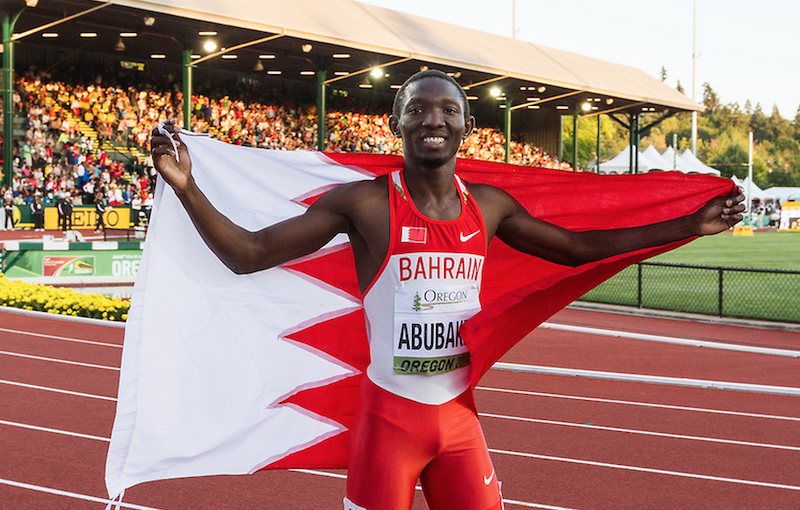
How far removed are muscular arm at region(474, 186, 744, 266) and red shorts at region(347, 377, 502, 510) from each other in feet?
2.08

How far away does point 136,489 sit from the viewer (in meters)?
5.46

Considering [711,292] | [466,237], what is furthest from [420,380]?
[711,292]

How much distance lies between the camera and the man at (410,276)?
263cm

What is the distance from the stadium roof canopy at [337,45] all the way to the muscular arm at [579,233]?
19.6 m

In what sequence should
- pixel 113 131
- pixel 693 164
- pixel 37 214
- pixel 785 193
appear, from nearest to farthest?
pixel 37 214 → pixel 113 131 → pixel 693 164 → pixel 785 193

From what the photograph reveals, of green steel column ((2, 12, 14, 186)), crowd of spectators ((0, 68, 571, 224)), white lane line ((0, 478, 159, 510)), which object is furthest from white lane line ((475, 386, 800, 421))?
crowd of spectators ((0, 68, 571, 224))

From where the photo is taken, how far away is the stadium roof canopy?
76.1ft

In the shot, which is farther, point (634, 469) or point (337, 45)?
point (337, 45)

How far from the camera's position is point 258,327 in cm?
313

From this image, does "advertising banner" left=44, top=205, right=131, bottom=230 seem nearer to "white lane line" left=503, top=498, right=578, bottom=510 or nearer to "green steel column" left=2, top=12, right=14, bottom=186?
"green steel column" left=2, top=12, right=14, bottom=186

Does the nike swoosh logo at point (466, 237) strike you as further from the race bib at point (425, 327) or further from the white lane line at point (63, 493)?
the white lane line at point (63, 493)

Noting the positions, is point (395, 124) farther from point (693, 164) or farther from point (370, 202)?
point (693, 164)

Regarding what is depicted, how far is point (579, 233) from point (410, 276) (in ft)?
2.47

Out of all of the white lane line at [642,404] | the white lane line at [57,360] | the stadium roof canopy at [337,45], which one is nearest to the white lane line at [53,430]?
the white lane line at [57,360]
